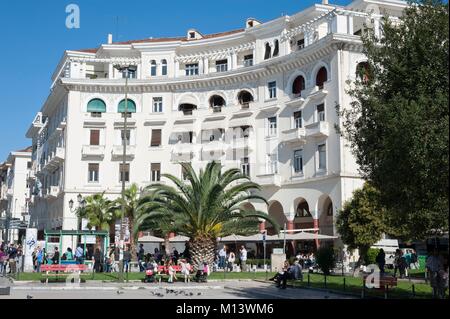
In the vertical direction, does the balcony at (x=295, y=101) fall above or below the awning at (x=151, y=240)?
above

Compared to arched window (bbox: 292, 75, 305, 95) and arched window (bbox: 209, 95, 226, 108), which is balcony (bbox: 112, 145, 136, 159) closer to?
arched window (bbox: 209, 95, 226, 108)

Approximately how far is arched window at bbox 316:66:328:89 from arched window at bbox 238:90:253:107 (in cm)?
765

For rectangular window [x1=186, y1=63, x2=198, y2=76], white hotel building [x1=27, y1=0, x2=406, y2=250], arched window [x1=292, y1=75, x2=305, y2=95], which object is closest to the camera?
white hotel building [x1=27, y1=0, x2=406, y2=250]

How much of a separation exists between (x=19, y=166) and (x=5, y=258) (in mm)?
64634

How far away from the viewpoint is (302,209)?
4762 centimetres

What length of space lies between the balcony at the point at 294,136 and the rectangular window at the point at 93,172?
1790 cm

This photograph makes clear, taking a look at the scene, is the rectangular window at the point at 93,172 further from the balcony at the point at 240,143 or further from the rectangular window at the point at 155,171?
the balcony at the point at 240,143

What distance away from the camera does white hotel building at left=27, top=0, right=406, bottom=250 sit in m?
44.4

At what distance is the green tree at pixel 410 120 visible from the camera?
15695 mm

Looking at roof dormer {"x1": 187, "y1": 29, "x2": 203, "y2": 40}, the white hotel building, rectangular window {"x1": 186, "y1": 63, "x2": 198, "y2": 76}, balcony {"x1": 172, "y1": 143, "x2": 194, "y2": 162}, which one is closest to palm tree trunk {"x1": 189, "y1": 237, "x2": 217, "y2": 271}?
the white hotel building

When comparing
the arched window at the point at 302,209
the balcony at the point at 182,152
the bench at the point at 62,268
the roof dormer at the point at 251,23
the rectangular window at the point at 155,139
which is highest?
the roof dormer at the point at 251,23

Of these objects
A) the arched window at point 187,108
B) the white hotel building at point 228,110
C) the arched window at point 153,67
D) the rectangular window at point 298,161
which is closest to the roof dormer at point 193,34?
the white hotel building at point 228,110

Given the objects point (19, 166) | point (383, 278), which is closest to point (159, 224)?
point (383, 278)
